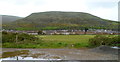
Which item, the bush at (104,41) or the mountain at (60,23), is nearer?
the bush at (104,41)

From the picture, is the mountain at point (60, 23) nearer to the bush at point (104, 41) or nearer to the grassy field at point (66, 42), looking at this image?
the grassy field at point (66, 42)

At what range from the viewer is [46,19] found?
237ft

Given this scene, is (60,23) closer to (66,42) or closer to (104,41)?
(66,42)

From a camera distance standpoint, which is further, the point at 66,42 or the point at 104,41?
the point at 66,42

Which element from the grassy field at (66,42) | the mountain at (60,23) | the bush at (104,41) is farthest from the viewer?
the mountain at (60,23)

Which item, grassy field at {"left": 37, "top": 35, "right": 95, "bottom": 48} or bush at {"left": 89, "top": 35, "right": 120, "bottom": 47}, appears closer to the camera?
bush at {"left": 89, "top": 35, "right": 120, "bottom": 47}

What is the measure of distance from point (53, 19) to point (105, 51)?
58423 mm

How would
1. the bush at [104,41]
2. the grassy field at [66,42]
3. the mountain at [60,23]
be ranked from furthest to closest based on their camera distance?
the mountain at [60,23] < the grassy field at [66,42] < the bush at [104,41]

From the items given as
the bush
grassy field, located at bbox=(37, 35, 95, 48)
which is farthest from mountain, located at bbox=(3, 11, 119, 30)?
the bush

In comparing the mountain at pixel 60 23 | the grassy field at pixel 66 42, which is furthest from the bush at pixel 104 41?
the mountain at pixel 60 23

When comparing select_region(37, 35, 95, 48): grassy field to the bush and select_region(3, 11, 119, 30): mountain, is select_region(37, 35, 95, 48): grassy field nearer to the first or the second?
the bush

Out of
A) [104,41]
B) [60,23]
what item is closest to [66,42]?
[104,41]

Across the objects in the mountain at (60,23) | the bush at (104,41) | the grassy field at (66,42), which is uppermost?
the mountain at (60,23)

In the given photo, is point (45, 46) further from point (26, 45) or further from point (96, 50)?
point (96, 50)
